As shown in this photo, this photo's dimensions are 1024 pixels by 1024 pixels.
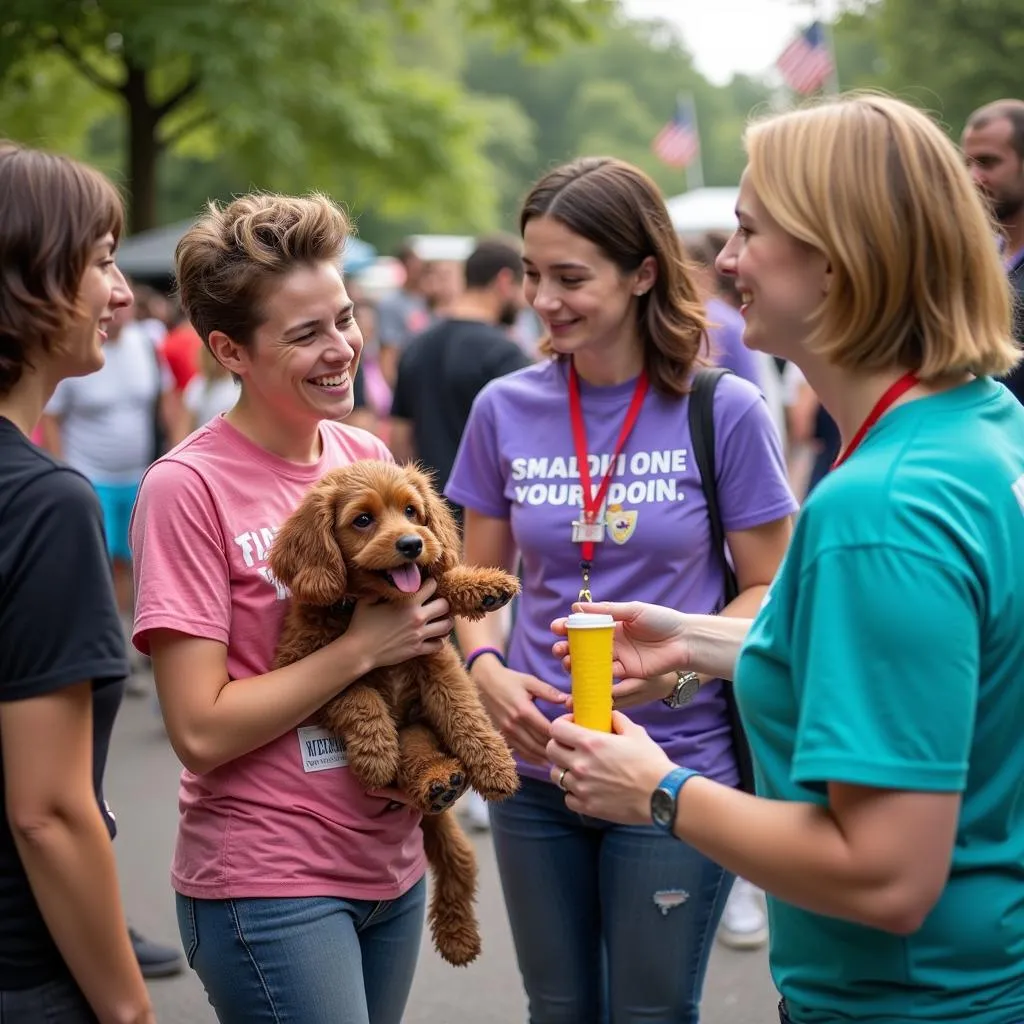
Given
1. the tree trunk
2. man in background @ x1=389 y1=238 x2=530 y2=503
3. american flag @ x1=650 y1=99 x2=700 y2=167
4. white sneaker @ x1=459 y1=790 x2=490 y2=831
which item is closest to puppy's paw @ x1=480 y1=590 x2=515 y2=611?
white sneaker @ x1=459 y1=790 x2=490 y2=831

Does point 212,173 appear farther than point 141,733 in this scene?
Yes

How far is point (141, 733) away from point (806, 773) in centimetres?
691

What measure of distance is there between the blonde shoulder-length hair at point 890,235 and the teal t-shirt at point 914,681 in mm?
90

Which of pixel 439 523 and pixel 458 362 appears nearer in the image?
pixel 439 523

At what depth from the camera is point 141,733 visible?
26.0ft

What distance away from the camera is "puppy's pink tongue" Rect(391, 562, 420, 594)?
2.47 meters

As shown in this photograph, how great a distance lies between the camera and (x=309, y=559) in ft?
7.77

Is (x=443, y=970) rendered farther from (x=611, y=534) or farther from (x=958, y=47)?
(x=958, y=47)

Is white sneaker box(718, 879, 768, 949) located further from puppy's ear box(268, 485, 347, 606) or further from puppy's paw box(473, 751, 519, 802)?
puppy's ear box(268, 485, 347, 606)

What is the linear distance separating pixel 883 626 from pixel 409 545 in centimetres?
106

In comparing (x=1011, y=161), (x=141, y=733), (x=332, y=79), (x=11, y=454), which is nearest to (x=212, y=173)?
(x=332, y=79)

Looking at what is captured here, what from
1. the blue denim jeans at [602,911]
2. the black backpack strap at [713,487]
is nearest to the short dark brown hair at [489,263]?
the black backpack strap at [713,487]

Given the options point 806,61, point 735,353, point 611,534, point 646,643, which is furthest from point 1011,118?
point 806,61

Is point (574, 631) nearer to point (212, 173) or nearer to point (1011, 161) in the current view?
point (1011, 161)
